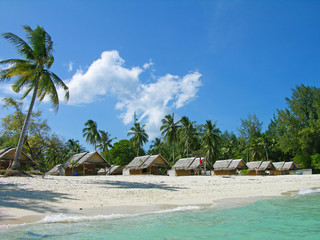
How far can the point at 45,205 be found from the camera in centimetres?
668

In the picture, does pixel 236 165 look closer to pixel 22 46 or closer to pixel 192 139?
pixel 192 139

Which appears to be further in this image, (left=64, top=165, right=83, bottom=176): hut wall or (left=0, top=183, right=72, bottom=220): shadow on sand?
(left=64, top=165, right=83, bottom=176): hut wall

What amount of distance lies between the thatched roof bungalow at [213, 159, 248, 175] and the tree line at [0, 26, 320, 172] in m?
6.19

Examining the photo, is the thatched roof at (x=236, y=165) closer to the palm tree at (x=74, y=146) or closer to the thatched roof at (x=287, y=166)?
the thatched roof at (x=287, y=166)

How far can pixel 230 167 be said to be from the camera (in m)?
32.8

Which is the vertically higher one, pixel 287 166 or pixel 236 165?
pixel 236 165

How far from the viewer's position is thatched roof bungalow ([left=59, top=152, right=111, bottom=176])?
2686cm

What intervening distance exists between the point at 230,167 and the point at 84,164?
18.7 meters

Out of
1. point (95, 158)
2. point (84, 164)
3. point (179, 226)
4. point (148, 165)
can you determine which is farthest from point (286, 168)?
point (179, 226)

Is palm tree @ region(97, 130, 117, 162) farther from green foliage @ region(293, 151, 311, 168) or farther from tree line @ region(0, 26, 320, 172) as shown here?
green foliage @ region(293, 151, 311, 168)

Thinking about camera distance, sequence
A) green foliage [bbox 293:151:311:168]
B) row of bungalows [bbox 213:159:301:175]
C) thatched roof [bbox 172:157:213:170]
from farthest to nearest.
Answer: green foliage [bbox 293:151:311:168], row of bungalows [bbox 213:159:301:175], thatched roof [bbox 172:157:213:170]

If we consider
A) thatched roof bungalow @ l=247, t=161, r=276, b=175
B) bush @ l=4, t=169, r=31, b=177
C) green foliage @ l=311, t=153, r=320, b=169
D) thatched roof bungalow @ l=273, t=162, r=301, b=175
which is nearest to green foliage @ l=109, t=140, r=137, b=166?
thatched roof bungalow @ l=247, t=161, r=276, b=175

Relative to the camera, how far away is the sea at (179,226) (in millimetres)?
4531

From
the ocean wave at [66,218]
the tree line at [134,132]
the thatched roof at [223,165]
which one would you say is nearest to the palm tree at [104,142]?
the tree line at [134,132]
